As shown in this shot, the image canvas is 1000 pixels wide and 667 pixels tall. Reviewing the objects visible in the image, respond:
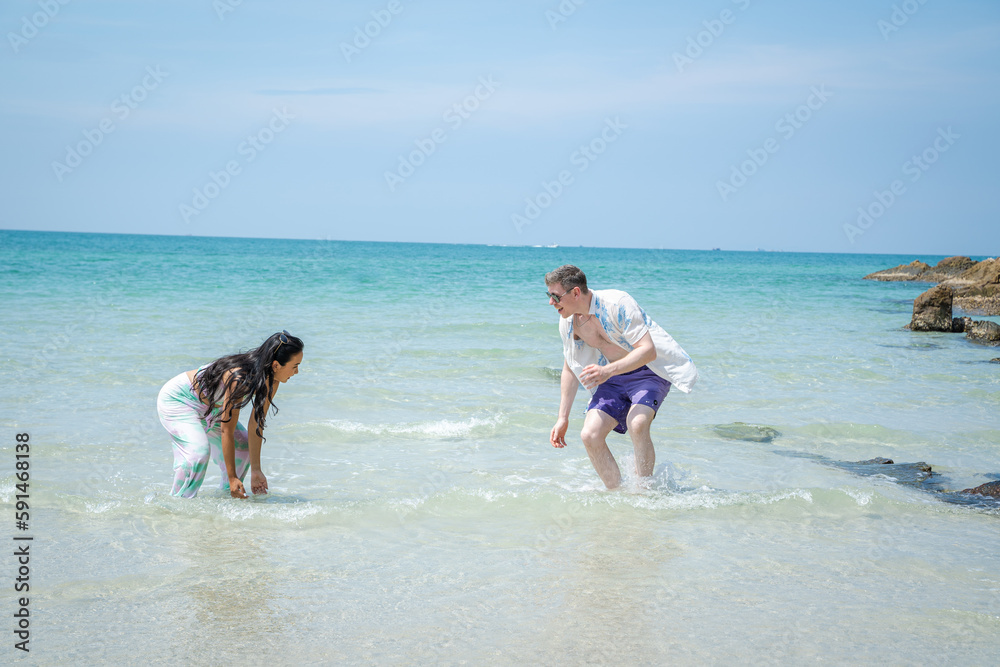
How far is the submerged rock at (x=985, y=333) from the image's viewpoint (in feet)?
53.2

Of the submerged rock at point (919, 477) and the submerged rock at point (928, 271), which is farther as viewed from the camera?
the submerged rock at point (928, 271)

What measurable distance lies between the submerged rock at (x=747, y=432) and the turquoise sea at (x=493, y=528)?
0.18m

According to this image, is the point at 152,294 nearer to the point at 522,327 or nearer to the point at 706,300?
the point at 522,327

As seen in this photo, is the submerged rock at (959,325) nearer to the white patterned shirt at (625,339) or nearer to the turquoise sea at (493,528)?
the turquoise sea at (493,528)

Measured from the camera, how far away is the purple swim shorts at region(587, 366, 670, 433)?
5496 millimetres

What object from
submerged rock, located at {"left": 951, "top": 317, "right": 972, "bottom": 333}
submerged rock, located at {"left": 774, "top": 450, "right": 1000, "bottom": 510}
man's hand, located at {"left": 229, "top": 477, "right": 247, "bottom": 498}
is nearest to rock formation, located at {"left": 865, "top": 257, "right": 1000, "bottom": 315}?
submerged rock, located at {"left": 951, "top": 317, "right": 972, "bottom": 333}

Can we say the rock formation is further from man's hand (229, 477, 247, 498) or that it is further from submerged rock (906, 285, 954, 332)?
man's hand (229, 477, 247, 498)

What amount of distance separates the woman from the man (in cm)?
180

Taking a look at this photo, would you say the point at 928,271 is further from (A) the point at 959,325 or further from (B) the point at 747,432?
(B) the point at 747,432

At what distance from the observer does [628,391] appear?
5555 millimetres

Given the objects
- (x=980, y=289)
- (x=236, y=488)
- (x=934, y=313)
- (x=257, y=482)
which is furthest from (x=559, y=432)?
(x=980, y=289)

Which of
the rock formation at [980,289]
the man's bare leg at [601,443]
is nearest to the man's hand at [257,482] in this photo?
the man's bare leg at [601,443]

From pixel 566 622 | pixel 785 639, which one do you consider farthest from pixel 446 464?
pixel 785 639

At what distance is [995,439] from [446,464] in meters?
5.56
